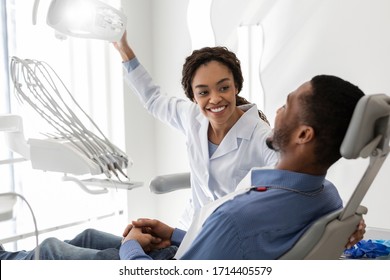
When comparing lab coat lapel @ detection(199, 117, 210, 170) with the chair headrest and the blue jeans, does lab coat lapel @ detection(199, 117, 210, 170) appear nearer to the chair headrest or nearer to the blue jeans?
the blue jeans

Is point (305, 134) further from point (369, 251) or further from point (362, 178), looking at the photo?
point (369, 251)

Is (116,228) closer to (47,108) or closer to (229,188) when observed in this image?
(229,188)

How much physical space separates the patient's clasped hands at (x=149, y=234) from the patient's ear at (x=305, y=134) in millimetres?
519

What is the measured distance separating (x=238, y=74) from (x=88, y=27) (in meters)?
0.76

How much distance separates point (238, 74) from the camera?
6.44 ft

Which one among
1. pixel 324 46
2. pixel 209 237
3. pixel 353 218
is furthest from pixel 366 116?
pixel 324 46

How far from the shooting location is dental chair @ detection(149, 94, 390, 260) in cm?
106

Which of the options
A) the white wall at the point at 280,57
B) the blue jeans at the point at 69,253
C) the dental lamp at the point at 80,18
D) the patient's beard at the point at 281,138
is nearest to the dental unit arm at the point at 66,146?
the dental lamp at the point at 80,18

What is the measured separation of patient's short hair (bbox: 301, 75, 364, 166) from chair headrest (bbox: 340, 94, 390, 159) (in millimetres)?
107

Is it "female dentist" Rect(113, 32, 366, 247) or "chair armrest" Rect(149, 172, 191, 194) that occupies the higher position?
"female dentist" Rect(113, 32, 366, 247)

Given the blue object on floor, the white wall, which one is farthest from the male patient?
the white wall

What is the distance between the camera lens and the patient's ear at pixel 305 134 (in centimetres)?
122

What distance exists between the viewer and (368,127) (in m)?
1.07

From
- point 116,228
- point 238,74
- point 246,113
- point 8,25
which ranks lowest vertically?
point 116,228
